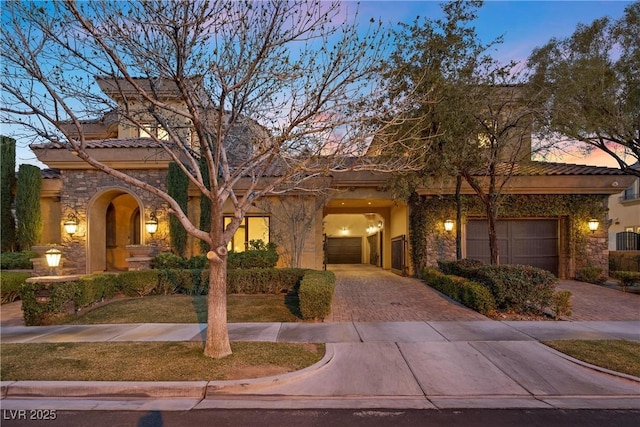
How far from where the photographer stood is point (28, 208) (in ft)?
50.7

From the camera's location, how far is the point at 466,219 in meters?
17.0

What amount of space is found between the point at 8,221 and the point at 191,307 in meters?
10.5

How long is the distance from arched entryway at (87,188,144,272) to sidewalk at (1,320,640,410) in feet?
27.9

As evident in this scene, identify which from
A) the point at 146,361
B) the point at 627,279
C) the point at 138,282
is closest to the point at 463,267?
the point at 627,279

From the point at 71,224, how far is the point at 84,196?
1429 mm

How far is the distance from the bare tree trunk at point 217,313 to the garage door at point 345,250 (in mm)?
22343

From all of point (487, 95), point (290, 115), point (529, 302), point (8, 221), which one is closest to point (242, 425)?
point (290, 115)

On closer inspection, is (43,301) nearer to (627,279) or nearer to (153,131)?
(153,131)

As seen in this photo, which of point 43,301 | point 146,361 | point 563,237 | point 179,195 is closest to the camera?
point 146,361

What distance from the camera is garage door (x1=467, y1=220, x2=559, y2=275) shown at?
1689 centimetres

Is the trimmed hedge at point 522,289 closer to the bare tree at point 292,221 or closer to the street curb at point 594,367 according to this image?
the street curb at point 594,367

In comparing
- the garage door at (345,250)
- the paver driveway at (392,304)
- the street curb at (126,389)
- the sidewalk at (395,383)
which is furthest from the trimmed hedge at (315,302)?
the garage door at (345,250)

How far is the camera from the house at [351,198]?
1565cm

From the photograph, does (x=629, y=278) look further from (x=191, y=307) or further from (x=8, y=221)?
(x=8, y=221)
